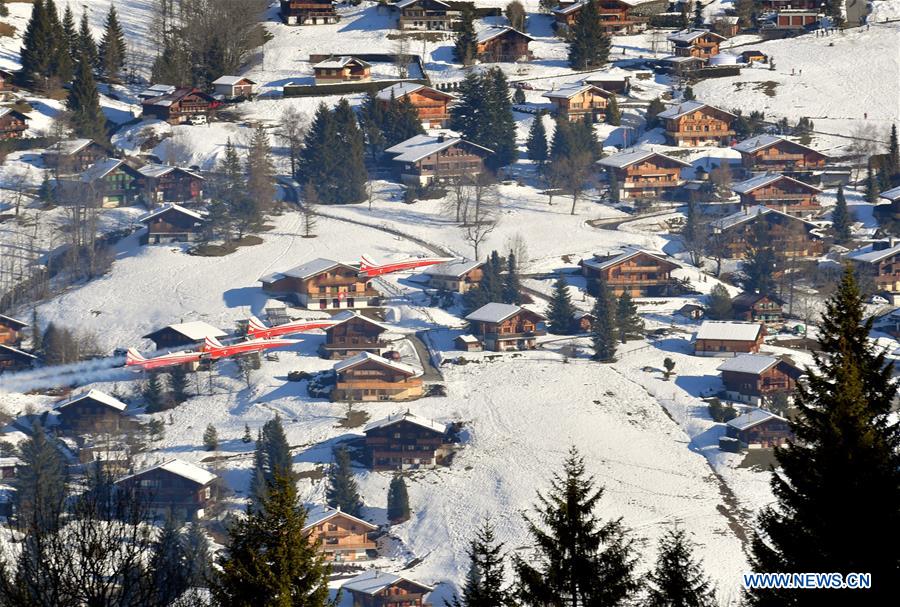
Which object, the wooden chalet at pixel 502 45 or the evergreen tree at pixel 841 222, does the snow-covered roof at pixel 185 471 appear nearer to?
the evergreen tree at pixel 841 222

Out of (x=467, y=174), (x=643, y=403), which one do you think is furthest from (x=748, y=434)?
(x=467, y=174)

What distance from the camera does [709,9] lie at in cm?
14500

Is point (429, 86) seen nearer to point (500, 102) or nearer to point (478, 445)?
point (500, 102)

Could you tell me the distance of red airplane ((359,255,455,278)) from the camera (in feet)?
302

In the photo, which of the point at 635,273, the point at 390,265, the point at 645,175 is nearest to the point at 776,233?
the point at 635,273

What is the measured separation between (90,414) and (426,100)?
173ft

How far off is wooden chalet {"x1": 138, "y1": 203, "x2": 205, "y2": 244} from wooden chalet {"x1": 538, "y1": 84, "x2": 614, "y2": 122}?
34.1 meters

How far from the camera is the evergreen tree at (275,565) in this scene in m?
21.4

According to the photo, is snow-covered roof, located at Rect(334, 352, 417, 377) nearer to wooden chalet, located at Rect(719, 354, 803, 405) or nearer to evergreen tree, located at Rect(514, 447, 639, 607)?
wooden chalet, located at Rect(719, 354, 803, 405)

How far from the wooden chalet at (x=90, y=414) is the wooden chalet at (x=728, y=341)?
31.8 metres

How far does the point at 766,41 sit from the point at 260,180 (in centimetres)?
5690

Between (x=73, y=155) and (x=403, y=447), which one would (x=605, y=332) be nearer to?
(x=403, y=447)

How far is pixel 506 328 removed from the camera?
84312 mm

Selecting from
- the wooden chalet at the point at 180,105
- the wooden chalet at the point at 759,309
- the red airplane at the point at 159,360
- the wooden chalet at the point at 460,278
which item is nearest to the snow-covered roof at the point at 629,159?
the wooden chalet at the point at 460,278
